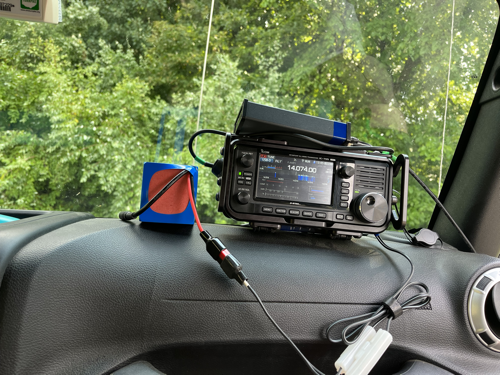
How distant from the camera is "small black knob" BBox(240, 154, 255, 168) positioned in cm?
74

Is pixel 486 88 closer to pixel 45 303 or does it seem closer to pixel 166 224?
pixel 166 224

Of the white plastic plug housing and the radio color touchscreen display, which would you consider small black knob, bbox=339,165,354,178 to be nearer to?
the radio color touchscreen display

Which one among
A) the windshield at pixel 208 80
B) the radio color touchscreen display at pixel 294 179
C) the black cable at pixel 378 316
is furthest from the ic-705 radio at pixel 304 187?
the windshield at pixel 208 80

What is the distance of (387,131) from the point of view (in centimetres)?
122

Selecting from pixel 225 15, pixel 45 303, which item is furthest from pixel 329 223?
pixel 225 15

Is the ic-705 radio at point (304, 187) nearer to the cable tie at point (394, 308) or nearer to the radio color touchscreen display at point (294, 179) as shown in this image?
the radio color touchscreen display at point (294, 179)

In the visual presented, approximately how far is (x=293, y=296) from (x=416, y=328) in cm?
28

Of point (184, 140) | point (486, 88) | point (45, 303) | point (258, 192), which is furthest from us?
point (184, 140)

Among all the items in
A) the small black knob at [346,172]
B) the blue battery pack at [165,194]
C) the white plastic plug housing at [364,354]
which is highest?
the small black knob at [346,172]

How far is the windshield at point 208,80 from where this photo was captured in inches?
44.7

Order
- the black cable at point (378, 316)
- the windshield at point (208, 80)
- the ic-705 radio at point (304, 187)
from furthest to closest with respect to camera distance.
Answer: the windshield at point (208, 80)
the ic-705 radio at point (304, 187)
the black cable at point (378, 316)

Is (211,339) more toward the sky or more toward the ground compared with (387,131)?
more toward the ground

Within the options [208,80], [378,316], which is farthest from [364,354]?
[208,80]

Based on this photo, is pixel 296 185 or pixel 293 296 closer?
pixel 293 296
